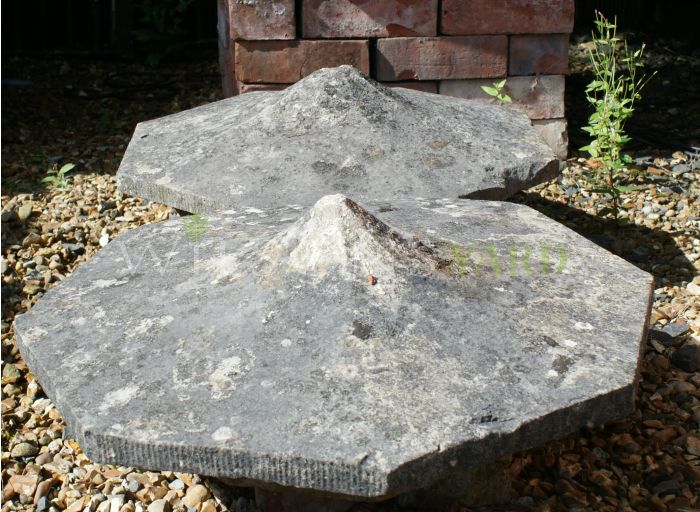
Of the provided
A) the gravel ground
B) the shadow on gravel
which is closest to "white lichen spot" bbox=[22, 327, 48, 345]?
the gravel ground

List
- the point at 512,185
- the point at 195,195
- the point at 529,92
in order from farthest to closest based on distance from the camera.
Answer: the point at 529,92, the point at 512,185, the point at 195,195

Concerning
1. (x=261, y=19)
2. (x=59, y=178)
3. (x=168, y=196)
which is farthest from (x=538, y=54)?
(x=59, y=178)

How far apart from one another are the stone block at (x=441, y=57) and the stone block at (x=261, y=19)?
1.66 ft

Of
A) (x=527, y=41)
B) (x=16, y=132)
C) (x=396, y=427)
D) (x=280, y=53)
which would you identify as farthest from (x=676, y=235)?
(x=16, y=132)

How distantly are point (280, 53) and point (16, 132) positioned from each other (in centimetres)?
211

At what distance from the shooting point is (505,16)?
4859 mm

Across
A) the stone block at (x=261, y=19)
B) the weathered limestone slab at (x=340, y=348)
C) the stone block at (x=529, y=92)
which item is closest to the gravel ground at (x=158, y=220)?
the stone block at (x=529, y=92)

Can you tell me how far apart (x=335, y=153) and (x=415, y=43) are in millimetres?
1806

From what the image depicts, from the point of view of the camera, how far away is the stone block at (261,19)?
4684 mm

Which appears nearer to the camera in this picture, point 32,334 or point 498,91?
point 32,334

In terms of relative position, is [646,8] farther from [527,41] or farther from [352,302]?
[352,302]

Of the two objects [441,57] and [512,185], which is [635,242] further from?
[441,57]

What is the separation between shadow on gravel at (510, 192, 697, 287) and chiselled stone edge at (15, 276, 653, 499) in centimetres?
203

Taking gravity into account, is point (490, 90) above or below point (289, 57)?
below
